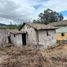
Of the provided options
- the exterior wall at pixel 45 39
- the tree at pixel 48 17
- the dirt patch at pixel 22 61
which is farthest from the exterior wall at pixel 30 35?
the tree at pixel 48 17

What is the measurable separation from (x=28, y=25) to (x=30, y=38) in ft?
7.21

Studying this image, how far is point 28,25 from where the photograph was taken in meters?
26.9

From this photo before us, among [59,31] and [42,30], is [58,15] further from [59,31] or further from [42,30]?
[42,30]

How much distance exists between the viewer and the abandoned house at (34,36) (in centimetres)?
2587

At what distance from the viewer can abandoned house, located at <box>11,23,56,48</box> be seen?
84.9ft

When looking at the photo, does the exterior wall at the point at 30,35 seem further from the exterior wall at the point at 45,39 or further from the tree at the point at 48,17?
the tree at the point at 48,17

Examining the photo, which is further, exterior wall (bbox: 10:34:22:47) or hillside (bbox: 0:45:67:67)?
exterior wall (bbox: 10:34:22:47)

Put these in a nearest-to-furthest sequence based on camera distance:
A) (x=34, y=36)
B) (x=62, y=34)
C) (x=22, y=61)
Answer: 1. (x=22, y=61)
2. (x=34, y=36)
3. (x=62, y=34)

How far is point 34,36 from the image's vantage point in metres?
26.0

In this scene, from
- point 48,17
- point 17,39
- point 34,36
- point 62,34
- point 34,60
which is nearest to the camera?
point 34,60

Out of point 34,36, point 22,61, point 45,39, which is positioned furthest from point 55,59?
point 45,39

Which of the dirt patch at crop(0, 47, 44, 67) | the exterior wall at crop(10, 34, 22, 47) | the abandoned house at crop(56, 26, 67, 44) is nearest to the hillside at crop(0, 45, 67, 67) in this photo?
the dirt patch at crop(0, 47, 44, 67)

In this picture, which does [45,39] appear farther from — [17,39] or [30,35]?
[17,39]

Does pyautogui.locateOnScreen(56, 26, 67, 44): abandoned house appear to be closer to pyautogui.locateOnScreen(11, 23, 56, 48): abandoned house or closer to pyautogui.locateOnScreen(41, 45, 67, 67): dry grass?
pyautogui.locateOnScreen(11, 23, 56, 48): abandoned house
